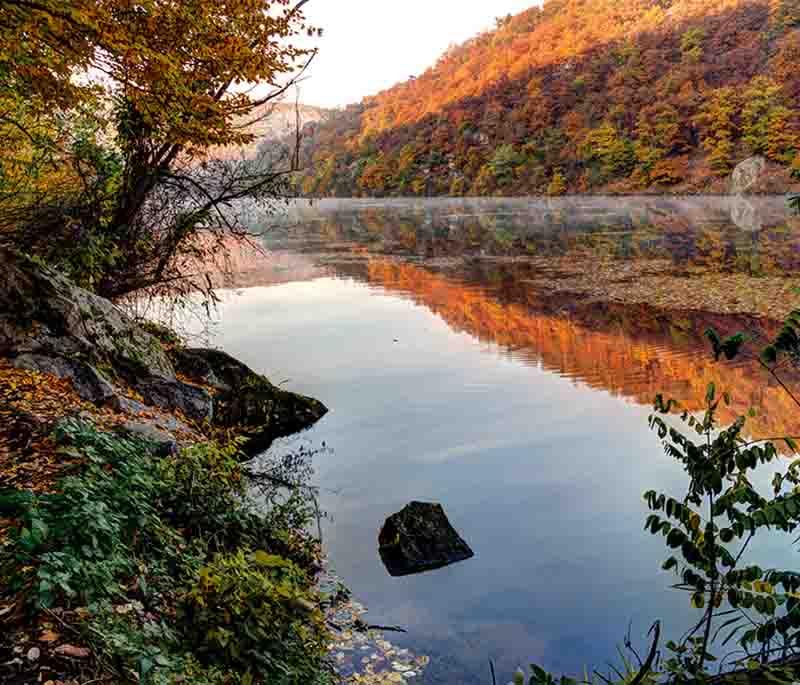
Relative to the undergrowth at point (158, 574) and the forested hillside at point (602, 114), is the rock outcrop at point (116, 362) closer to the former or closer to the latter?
the undergrowth at point (158, 574)

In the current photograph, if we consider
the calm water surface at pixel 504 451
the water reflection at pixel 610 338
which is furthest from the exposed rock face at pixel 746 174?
the calm water surface at pixel 504 451

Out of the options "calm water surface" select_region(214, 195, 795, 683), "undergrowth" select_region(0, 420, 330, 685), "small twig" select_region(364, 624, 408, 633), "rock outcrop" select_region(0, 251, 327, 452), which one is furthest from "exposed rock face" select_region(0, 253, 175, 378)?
"small twig" select_region(364, 624, 408, 633)

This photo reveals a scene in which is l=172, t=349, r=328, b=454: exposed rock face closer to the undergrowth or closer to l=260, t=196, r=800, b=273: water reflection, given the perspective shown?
the undergrowth

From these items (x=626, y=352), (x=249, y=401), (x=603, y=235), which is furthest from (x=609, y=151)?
(x=249, y=401)

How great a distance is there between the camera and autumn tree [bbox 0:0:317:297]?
681cm

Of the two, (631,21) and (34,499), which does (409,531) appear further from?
(631,21)

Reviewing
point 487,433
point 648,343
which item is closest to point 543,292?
point 648,343

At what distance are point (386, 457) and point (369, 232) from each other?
3944 centimetres

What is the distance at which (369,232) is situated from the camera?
159ft

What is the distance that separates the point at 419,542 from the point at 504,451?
126 inches

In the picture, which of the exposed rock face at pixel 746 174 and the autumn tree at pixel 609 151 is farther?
the autumn tree at pixel 609 151

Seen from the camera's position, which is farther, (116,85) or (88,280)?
(88,280)

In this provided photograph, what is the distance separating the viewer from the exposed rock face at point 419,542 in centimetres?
708

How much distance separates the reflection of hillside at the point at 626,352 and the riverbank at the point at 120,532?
6646 millimetres
